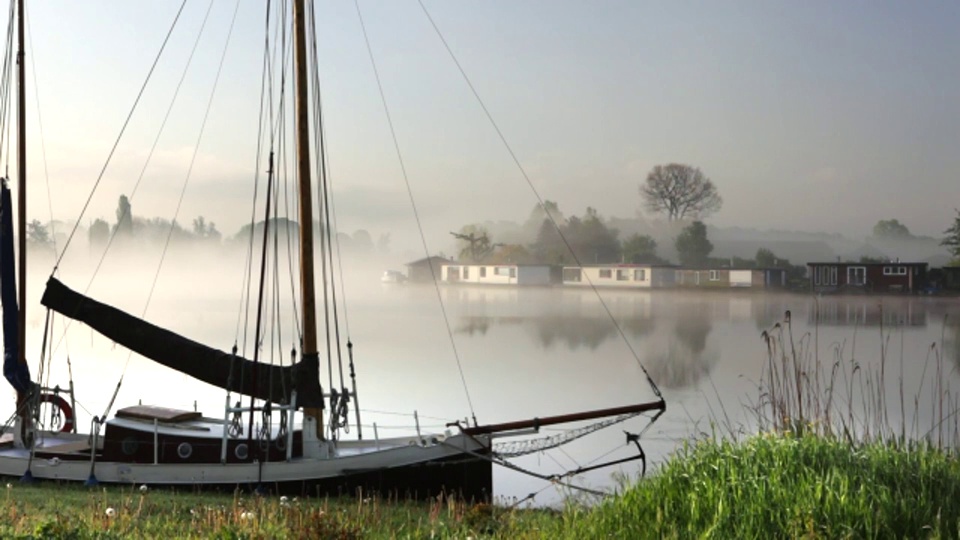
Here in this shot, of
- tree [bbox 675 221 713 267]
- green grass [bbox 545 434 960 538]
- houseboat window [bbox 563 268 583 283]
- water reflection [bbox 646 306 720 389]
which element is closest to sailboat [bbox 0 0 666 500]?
green grass [bbox 545 434 960 538]

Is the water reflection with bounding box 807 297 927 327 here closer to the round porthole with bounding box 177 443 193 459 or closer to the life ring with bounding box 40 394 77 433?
the life ring with bounding box 40 394 77 433

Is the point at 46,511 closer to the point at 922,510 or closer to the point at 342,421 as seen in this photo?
the point at 342,421

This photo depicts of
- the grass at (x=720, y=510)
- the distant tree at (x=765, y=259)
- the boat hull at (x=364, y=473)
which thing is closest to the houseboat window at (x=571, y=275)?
the distant tree at (x=765, y=259)

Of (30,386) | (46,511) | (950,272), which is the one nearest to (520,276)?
(950,272)

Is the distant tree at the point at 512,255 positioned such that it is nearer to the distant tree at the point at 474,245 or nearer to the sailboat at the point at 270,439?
the distant tree at the point at 474,245

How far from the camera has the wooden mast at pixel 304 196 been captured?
52.1 feet

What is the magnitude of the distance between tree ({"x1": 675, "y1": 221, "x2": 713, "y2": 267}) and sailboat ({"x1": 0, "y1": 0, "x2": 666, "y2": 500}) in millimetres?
67105

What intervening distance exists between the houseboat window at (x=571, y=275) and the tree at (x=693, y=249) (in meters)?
9.11

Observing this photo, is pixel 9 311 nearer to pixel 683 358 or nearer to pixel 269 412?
pixel 269 412

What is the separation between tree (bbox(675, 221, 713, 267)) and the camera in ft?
269

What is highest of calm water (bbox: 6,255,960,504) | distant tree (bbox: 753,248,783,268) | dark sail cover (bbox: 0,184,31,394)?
distant tree (bbox: 753,248,783,268)

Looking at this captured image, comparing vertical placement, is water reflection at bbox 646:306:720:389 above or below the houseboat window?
below

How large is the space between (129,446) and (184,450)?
2.78ft

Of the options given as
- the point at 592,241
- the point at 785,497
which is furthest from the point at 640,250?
the point at 785,497
